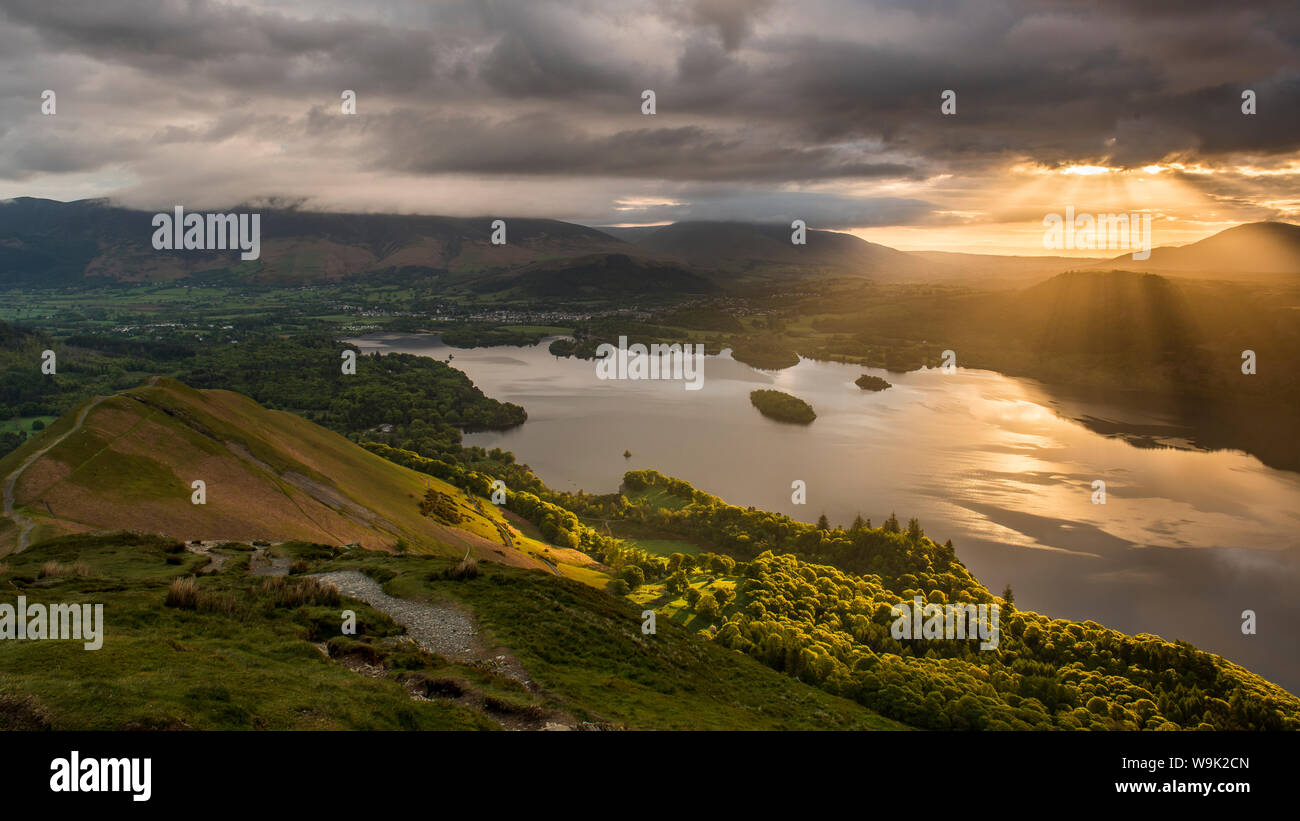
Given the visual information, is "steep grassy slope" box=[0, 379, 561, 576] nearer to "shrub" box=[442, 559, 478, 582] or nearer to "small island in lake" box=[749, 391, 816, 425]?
"shrub" box=[442, 559, 478, 582]

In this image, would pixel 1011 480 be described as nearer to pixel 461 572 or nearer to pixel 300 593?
pixel 461 572

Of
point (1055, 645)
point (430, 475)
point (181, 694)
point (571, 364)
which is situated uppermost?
point (571, 364)

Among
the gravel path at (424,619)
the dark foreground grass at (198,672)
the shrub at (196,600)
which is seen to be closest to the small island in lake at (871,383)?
the gravel path at (424,619)

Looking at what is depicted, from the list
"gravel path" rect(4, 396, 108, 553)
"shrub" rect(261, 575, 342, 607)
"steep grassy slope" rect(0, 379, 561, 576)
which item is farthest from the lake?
"shrub" rect(261, 575, 342, 607)

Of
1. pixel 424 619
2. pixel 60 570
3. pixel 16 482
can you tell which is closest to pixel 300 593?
pixel 424 619

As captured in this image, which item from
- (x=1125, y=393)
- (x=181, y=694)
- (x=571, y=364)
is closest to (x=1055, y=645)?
(x=181, y=694)

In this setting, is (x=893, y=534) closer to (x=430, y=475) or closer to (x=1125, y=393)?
(x=430, y=475)

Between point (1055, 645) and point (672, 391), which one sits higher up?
point (672, 391)
